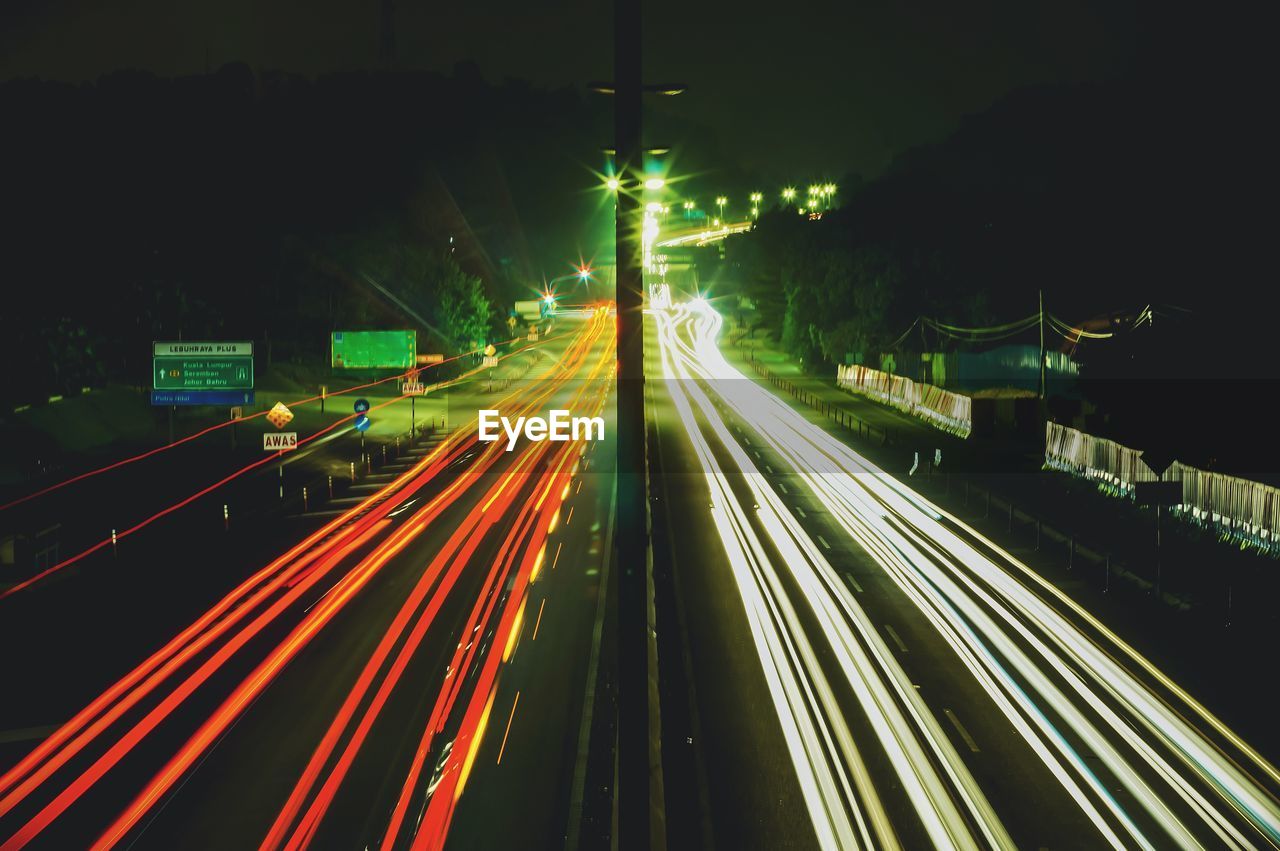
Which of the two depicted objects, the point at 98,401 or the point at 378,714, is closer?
the point at 378,714

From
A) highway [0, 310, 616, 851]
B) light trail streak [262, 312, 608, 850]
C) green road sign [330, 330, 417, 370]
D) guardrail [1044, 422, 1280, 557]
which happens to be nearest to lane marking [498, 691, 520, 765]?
highway [0, 310, 616, 851]

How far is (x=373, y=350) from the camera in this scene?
53.9 metres

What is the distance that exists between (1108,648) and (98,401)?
45.1 meters

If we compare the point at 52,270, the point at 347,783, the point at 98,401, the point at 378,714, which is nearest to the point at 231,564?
the point at 378,714

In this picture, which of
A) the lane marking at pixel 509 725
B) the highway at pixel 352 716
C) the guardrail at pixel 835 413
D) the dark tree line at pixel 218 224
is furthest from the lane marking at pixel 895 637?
the dark tree line at pixel 218 224

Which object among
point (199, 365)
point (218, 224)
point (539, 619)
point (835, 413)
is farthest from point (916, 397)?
point (218, 224)

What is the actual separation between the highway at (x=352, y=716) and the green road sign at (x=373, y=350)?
30.1m

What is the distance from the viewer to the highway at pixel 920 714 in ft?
34.7

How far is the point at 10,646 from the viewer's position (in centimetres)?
1703

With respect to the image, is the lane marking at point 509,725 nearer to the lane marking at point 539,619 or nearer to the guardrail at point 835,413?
the lane marking at point 539,619

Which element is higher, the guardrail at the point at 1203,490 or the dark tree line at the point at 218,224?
the dark tree line at the point at 218,224

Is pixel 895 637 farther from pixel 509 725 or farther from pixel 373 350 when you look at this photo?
pixel 373 350

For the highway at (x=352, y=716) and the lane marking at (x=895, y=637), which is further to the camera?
the lane marking at (x=895, y=637)

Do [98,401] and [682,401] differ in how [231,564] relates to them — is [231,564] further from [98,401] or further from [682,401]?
[682,401]
